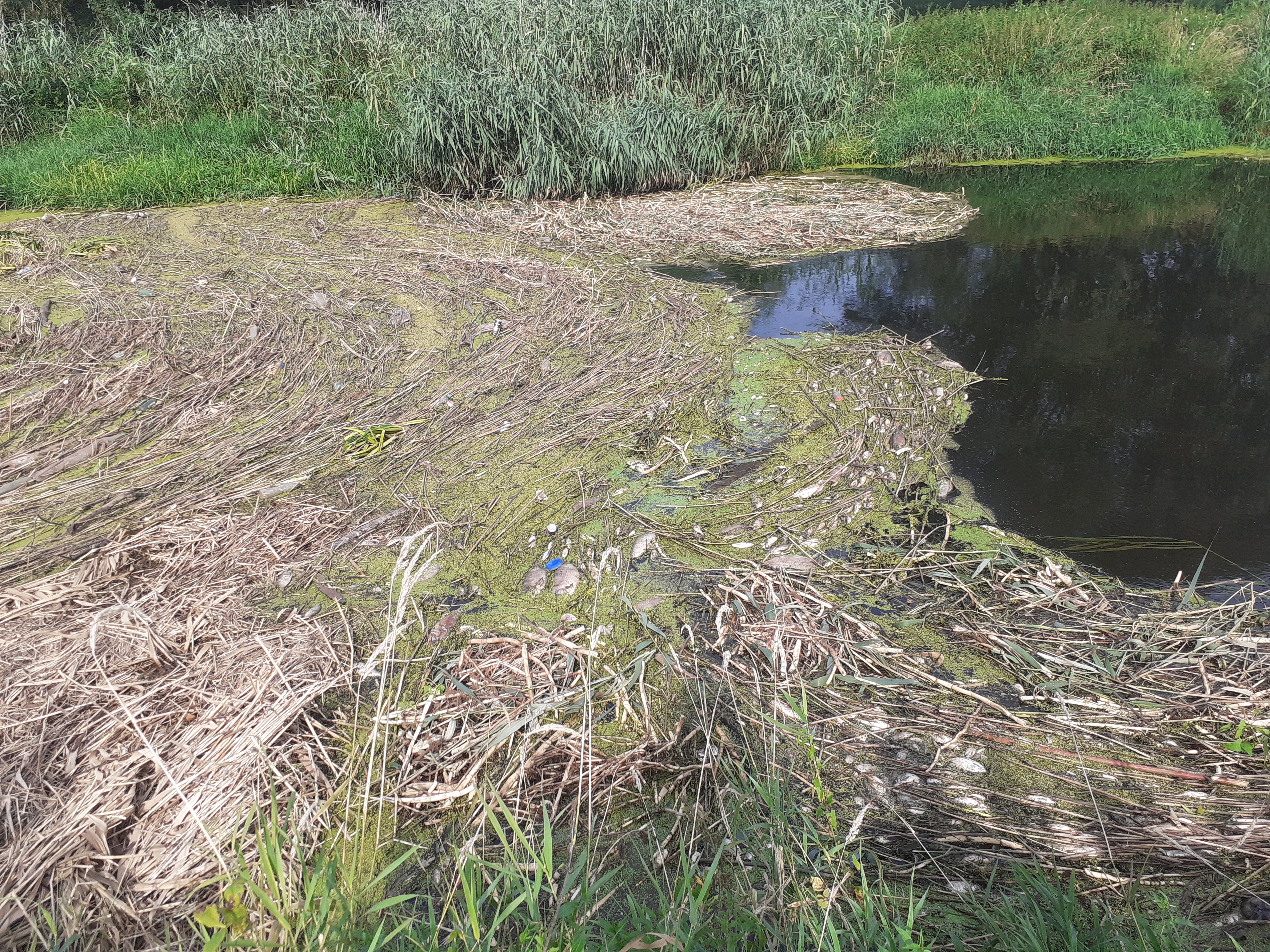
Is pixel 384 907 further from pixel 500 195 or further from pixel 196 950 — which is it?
pixel 500 195

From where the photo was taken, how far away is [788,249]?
5.91 meters

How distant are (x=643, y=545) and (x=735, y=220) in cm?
457

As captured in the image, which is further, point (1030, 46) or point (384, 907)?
point (1030, 46)

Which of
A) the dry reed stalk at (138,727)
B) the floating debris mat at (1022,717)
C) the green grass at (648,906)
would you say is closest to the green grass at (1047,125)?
the floating debris mat at (1022,717)

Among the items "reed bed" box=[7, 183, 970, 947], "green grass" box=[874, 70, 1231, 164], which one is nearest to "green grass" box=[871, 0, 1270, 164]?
"green grass" box=[874, 70, 1231, 164]

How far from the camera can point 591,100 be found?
7742 millimetres

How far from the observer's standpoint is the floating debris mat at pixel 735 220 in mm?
5988

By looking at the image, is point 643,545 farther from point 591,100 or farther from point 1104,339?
point 591,100

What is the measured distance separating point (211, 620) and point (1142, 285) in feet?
17.3

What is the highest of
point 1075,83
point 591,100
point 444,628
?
point 591,100

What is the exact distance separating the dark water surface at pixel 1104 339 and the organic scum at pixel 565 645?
0.28 metres

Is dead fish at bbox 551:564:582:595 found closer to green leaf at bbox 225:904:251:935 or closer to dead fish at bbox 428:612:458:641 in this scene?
dead fish at bbox 428:612:458:641

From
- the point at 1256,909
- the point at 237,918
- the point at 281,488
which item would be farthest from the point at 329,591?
the point at 1256,909

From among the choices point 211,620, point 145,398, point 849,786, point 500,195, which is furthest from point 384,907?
point 500,195
